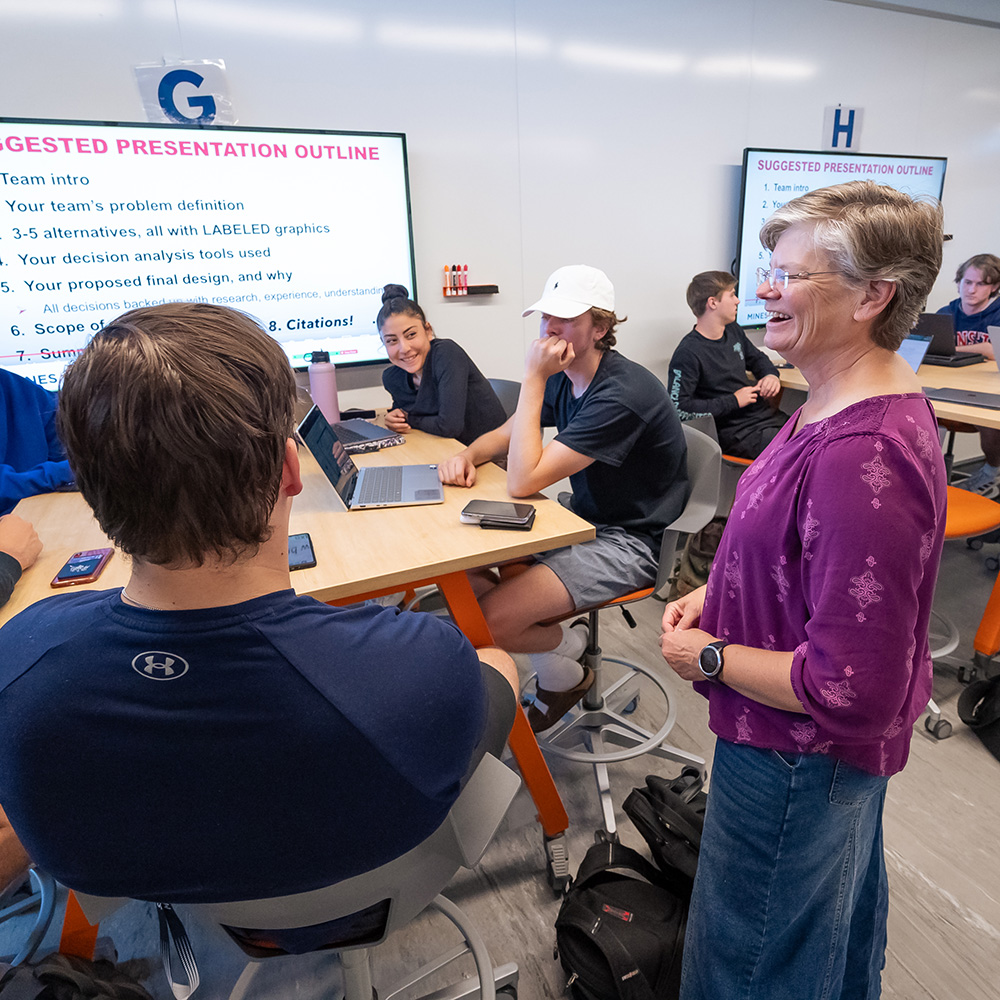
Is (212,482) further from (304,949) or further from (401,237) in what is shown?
(401,237)

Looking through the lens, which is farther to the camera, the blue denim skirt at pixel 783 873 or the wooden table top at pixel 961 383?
the wooden table top at pixel 961 383

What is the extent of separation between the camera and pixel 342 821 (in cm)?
64

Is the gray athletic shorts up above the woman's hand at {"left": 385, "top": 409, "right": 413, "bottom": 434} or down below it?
below

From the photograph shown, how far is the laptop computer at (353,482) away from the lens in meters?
1.69

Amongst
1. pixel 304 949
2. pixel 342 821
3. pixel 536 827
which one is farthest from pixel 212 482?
pixel 536 827

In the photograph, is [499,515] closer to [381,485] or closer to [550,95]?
[381,485]

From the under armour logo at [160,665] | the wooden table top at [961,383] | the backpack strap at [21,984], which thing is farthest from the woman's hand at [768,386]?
the backpack strap at [21,984]

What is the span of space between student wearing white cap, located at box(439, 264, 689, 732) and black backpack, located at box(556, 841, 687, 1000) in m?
0.53

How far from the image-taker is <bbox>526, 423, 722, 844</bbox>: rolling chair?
1694mm

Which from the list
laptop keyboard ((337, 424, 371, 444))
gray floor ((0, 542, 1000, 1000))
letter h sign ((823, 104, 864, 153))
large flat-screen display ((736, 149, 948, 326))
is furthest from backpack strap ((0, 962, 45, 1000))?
letter h sign ((823, 104, 864, 153))

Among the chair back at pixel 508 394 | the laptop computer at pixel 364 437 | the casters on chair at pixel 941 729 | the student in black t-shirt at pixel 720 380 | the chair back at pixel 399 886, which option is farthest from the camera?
the student in black t-shirt at pixel 720 380

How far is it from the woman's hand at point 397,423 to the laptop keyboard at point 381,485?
1.67 ft

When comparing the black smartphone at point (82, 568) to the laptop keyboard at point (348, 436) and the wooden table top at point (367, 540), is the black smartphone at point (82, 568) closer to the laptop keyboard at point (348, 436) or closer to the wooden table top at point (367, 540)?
the wooden table top at point (367, 540)

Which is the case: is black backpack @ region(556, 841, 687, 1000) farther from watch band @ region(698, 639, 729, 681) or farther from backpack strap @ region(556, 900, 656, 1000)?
watch band @ region(698, 639, 729, 681)
